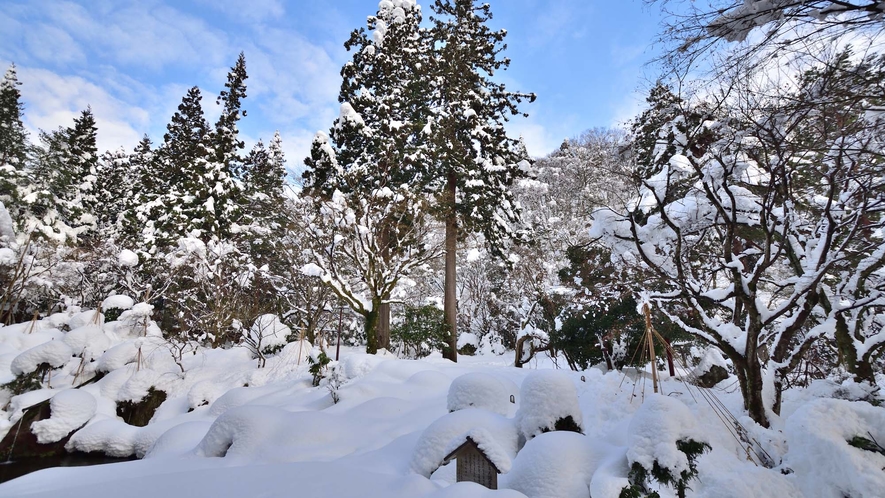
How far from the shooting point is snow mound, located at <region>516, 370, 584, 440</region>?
3428 mm

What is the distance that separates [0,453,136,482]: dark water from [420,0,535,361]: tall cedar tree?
876 cm

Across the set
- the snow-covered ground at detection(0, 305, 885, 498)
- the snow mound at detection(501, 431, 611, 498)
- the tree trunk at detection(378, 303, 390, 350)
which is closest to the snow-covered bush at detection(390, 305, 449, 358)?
the tree trunk at detection(378, 303, 390, 350)

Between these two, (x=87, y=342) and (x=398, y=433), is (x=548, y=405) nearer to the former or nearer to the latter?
(x=398, y=433)

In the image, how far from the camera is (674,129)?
525 centimetres

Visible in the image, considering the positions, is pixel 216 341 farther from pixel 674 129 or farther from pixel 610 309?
pixel 674 129

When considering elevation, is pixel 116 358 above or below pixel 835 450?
→ below

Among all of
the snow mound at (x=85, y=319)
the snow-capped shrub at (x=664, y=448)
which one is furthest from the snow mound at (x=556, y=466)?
the snow mound at (x=85, y=319)

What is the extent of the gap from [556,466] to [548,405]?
2.83ft

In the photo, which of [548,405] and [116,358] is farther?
[116,358]

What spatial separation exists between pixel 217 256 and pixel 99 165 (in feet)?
62.0

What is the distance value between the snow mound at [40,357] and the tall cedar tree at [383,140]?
7.26 metres

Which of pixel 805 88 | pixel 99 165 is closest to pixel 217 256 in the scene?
pixel 805 88


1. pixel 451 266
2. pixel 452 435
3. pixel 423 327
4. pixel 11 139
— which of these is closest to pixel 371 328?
pixel 423 327

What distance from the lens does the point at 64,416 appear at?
7891 millimetres
